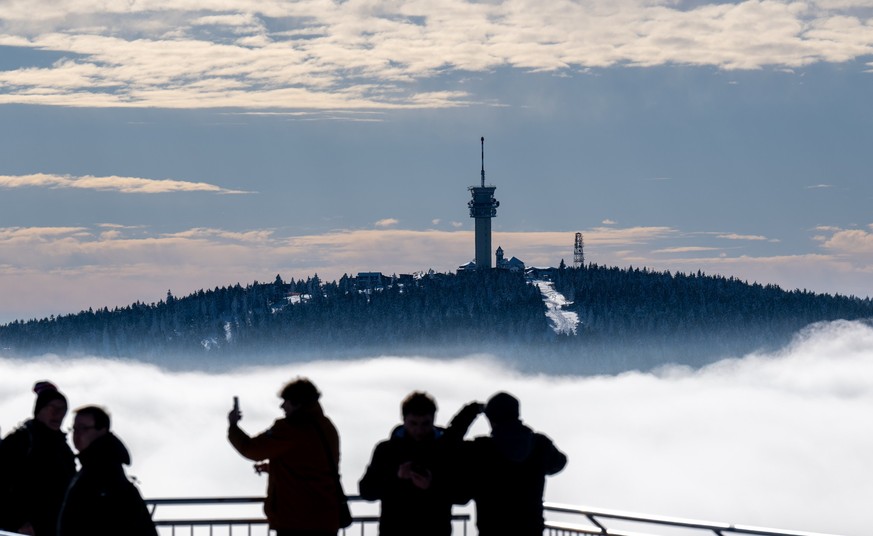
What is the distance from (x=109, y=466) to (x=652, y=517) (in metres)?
5.19

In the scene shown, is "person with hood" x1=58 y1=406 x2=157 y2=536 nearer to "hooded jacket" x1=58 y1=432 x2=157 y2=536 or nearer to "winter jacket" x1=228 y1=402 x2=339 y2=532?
"hooded jacket" x1=58 y1=432 x2=157 y2=536

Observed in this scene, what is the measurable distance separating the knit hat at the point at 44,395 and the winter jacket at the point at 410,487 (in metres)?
2.57

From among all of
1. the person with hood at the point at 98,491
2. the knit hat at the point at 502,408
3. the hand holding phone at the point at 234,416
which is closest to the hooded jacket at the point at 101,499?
the person with hood at the point at 98,491

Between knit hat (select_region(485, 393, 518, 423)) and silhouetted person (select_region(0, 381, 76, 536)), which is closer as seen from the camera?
knit hat (select_region(485, 393, 518, 423))

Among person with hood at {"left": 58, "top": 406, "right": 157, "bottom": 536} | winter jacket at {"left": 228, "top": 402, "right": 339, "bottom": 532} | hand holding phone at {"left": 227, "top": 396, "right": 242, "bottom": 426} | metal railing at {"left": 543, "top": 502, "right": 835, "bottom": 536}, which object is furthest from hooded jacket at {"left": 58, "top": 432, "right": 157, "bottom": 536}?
metal railing at {"left": 543, "top": 502, "right": 835, "bottom": 536}

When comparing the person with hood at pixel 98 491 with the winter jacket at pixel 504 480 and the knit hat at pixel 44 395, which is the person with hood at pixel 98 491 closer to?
the knit hat at pixel 44 395

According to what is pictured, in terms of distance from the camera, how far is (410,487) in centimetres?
973

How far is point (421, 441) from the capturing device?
961cm

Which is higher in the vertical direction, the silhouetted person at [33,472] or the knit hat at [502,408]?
the knit hat at [502,408]

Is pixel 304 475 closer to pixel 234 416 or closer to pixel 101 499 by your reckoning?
pixel 234 416

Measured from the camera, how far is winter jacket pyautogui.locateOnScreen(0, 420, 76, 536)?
1083 cm

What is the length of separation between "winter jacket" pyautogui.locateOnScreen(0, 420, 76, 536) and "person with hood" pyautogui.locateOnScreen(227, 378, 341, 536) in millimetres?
1668

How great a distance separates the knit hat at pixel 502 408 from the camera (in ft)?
30.5

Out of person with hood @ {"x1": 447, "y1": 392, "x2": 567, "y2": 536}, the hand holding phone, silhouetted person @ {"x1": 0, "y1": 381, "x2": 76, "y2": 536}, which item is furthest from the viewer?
silhouetted person @ {"x1": 0, "y1": 381, "x2": 76, "y2": 536}
